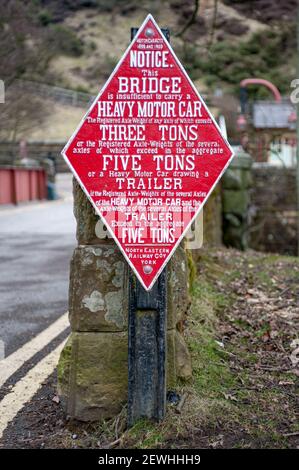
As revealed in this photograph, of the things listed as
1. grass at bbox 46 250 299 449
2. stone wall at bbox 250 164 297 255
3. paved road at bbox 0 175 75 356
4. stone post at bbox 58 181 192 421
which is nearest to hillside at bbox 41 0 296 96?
stone wall at bbox 250 164 297 255

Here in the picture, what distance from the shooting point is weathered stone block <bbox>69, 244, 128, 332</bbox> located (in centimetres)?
343

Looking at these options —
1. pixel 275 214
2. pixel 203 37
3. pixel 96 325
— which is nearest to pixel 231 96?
pixel 203 37

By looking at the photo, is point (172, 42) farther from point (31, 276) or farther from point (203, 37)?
point (31, 276)

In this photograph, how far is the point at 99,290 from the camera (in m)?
3.45

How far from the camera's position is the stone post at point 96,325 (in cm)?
342

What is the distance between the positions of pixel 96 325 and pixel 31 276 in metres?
5.22

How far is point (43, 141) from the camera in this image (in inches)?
1997

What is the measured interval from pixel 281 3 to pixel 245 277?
7.87m

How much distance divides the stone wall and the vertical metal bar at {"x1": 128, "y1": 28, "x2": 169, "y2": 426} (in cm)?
1394

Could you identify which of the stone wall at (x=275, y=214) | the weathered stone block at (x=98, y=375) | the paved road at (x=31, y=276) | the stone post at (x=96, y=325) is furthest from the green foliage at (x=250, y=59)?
the weathered stone block at (x=98, y=375)

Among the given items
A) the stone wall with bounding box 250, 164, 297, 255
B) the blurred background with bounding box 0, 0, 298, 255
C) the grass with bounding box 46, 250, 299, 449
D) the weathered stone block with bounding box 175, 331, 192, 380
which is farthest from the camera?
the stone wall with bounding box 250, 164, 297, 255

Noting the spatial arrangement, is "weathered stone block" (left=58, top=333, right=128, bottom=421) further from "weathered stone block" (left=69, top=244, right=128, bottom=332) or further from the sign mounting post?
the sign mounting post

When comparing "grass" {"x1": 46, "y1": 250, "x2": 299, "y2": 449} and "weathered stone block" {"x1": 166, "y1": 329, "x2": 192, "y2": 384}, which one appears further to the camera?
"weathered stone block" {"x1": 166, "y1": 329, "x2": 192, "y2": 384}
